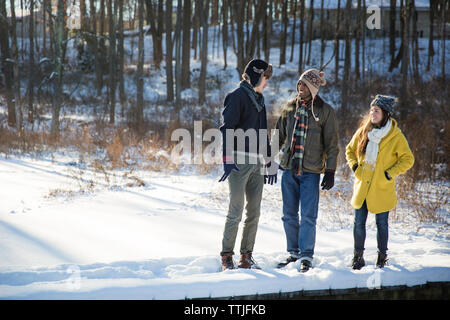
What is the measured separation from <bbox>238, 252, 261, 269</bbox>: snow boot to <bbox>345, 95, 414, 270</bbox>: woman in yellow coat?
3.15ft

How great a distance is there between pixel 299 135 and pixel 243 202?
0.84 metres

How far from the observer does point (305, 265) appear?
346 centimetres

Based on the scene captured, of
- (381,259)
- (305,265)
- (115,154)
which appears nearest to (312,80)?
(305,265)

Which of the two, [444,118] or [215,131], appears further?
[215,131]

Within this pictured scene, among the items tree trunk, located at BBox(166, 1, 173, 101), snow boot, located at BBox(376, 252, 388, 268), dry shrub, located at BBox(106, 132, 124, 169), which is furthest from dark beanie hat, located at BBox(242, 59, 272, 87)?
tree trunk, located at BBox(166, 1, 173, 101)

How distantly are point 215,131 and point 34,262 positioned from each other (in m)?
9.56

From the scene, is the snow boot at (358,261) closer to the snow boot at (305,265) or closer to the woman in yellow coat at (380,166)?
the woman in yellow coat at (380,166)

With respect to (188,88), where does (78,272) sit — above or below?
below

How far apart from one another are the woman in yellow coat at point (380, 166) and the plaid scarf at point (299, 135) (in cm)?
60

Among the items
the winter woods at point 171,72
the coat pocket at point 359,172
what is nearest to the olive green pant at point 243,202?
the coat pocket at point 359,172
